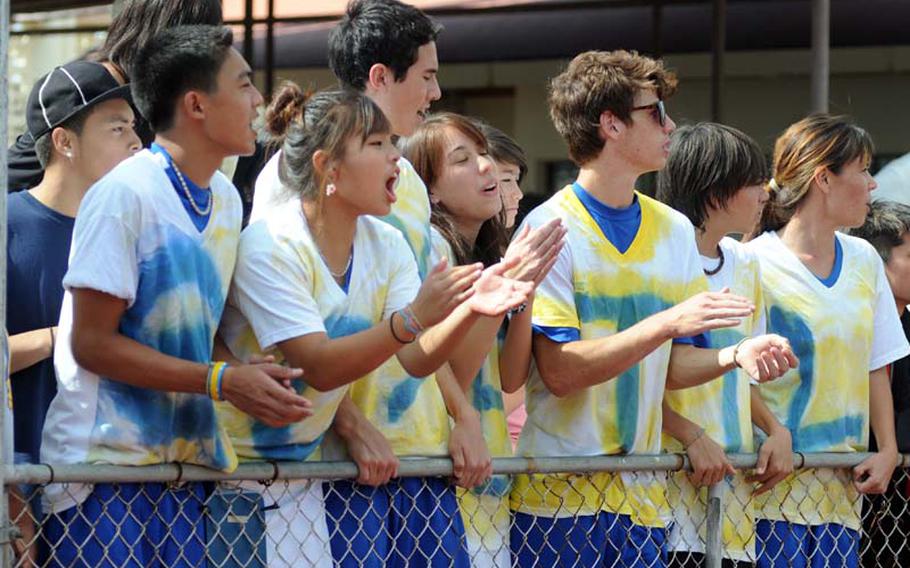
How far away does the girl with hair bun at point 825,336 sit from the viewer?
4.38 meters

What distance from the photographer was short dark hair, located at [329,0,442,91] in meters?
4.22

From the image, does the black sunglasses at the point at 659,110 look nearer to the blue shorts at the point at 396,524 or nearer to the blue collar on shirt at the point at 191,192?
the blue shorts at the point at 396,524

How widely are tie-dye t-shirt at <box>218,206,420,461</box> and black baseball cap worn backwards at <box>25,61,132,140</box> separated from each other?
62 centimetres

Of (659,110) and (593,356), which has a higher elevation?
(659,110)

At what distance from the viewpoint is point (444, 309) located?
10.2 ft

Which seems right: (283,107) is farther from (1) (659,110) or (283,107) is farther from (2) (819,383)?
(2) (819,383)

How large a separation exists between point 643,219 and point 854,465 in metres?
0.94

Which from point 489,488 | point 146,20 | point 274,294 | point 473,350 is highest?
point 146,20

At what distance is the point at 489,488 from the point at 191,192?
3.75 ft

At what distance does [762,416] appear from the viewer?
14.3 ft

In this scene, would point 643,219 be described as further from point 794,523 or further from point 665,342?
→ point 794,523

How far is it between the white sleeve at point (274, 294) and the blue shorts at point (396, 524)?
0.41 metres

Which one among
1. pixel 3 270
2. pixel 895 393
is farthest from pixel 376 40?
pixel 895 393

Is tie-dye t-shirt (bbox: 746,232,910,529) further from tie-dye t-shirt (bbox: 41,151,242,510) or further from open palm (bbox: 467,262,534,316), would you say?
tie-dye t-shirt (bbox: 41,151,242,510)
